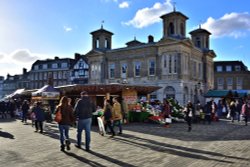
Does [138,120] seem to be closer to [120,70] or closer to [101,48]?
[120,70]

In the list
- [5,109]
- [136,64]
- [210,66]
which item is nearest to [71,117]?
[5,109]

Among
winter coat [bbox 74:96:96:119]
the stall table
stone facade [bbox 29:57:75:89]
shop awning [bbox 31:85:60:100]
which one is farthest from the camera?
stone facade [bbox 29:57:75:89]

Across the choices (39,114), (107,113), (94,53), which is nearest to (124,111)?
(107,113)

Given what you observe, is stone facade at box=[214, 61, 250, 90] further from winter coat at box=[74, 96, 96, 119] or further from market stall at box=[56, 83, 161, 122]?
winter coat at box=[74, 96, 96, 119]

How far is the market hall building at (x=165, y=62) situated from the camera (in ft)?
131

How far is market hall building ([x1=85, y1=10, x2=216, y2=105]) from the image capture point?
39781 mm

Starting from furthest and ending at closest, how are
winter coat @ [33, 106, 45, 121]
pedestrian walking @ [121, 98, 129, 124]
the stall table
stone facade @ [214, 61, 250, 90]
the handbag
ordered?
stone facade @ [214, 61, 250, 90], the stall table, pedestrian walking @ [121, 98, 129, 124], winter coat @ [33, 106, 45, 121], the handbag

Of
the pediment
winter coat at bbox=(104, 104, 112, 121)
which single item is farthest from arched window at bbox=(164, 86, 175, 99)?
winter coat at bbox=(104, 104, 112, 121)

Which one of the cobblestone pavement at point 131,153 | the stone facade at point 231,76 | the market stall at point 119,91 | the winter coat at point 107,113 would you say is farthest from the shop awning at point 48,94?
the stone facade at point 231,76

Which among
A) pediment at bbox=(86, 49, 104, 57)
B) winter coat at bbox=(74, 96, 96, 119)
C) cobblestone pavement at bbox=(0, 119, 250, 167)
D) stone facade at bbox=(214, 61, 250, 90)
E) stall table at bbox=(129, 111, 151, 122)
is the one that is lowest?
cobblestone pavement at bbox=(0, 119, 250, 167)

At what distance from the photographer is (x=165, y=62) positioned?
40.8 m

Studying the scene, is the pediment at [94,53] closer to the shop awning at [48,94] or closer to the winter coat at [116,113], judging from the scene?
the shop awning at [48,94]

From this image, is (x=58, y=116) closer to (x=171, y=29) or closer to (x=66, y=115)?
(x=66, y=115)

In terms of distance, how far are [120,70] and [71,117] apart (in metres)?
35.4
